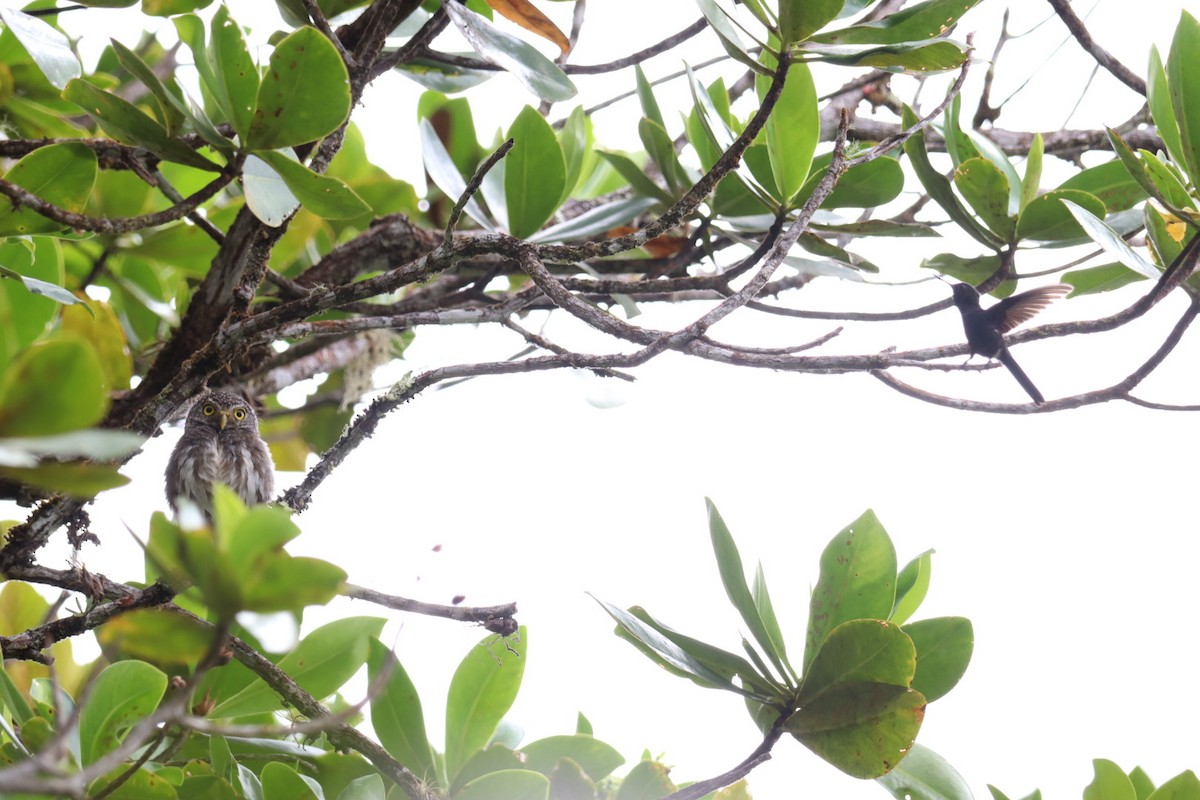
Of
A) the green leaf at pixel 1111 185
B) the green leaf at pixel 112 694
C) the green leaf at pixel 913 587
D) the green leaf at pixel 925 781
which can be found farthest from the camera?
the green leaf at pixel 1111 185

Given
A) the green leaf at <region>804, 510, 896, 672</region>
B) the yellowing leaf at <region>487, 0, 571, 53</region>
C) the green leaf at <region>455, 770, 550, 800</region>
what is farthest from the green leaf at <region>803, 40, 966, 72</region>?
the green leaf at <region>455, 770, 550, 800</region>

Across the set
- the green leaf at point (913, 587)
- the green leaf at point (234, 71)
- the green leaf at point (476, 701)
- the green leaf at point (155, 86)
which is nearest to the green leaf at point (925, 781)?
the green leaf at point (913, 587)

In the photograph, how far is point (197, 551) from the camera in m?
0.70

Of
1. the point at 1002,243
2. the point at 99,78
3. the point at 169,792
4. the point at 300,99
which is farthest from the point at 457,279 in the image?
the point at 169,792

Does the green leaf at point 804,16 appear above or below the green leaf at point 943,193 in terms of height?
above

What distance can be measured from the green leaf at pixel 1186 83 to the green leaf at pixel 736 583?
0.96m

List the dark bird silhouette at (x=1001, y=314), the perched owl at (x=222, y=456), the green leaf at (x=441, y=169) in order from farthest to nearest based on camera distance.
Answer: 1. the perched owl at (x=222, y=456)
2. the green leaf at (x=441, y=169)
3. the dark bird silhouette at (x=1001, y=314)

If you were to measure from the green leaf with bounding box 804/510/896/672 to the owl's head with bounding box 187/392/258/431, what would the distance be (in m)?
1.85

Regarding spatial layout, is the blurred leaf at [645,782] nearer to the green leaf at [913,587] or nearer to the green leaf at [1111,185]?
the green leaf at [913,587]

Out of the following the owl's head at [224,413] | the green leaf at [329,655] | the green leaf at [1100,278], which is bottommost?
the green leaf at [329,655]

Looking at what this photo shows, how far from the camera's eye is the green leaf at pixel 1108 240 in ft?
4.94

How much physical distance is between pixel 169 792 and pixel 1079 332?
1423 millimetres

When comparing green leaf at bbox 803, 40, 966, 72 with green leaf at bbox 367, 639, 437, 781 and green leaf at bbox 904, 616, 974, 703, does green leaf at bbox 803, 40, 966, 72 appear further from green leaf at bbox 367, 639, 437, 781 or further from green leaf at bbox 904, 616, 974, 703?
green leaf at bbox 367, 639, 437, 781

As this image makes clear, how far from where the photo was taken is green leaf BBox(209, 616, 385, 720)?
5.94ft
